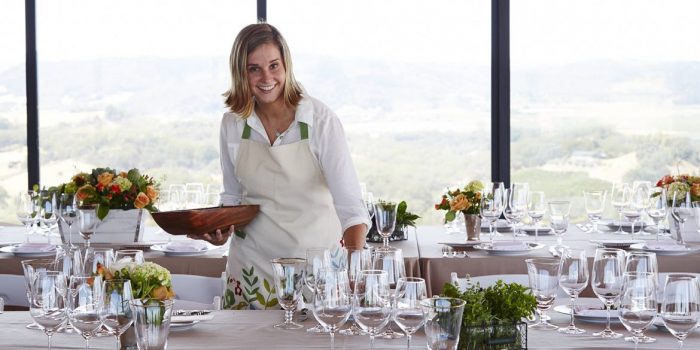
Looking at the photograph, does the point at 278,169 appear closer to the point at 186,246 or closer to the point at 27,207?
the point at 186,246

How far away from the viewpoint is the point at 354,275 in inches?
86.7

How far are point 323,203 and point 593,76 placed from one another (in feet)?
16.6

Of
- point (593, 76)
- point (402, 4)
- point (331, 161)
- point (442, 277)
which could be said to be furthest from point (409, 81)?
point (331, 161)

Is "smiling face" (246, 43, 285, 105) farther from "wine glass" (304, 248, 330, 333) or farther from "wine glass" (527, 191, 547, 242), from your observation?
"wine glass" (527, 191, 547, 242)

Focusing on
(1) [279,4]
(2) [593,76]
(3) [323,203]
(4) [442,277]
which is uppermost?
(1) [279,4]

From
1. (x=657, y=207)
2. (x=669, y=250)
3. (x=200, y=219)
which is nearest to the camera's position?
(x=200, y=219)

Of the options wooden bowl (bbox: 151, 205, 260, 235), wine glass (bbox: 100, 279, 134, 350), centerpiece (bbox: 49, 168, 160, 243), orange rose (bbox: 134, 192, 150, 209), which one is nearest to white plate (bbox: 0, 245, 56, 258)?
centerpiece (bbox: 49, 168, 160, 243)

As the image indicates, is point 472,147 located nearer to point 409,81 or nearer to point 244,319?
point 409,81

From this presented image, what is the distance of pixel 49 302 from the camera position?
2.14 metres

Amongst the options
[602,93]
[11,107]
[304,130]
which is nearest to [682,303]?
[304,130]

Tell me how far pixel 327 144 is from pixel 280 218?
299mm

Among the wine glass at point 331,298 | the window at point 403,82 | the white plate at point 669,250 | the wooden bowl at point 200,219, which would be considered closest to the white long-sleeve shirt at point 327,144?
the wooden bowl at point 200,219

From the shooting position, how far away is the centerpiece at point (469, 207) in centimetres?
439

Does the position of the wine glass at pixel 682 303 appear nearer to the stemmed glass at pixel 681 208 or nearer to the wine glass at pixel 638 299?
the wine glass at pixel 638 299
